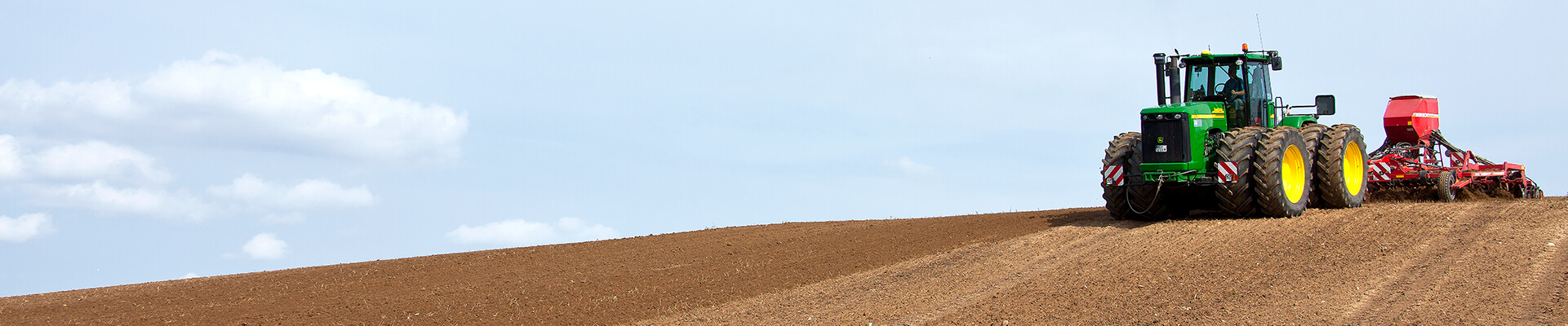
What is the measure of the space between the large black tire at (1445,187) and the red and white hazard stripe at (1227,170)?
6.34 meters

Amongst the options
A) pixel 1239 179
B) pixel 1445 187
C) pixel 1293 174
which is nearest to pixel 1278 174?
pixel 1239 179

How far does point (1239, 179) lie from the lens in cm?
1390

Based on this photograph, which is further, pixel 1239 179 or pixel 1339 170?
pixel 1339 170

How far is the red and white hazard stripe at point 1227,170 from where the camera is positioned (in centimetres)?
1387

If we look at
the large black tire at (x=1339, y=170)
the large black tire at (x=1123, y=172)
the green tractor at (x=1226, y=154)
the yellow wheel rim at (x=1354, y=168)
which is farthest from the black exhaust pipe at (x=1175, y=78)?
the yellow wheel rim at (x=1354, y=168)

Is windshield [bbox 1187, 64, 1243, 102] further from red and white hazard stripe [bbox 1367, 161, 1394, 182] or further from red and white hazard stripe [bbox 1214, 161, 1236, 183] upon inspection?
red and white hazard stripe [bbox 1367, 161, 1394, 182]

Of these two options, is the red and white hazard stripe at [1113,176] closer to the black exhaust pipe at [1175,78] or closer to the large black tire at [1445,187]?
the black exhaust pipe at [1175,78]

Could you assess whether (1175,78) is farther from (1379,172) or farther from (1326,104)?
(1379,172)

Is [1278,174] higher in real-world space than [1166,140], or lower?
lower

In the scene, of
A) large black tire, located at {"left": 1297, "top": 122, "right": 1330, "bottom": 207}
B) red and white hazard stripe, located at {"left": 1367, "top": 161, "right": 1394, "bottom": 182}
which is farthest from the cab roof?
red and white hazard stripe, located at {"left": 1367, "top": 161, "right": 1394, "bottom": 182}

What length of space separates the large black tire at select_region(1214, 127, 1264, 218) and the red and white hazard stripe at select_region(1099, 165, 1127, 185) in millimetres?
1147

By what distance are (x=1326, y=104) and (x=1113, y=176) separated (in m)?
4.61

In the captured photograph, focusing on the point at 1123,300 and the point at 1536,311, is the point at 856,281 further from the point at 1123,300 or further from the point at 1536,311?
the point at 1536,311

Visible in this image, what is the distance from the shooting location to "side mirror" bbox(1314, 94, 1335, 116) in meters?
17.1
